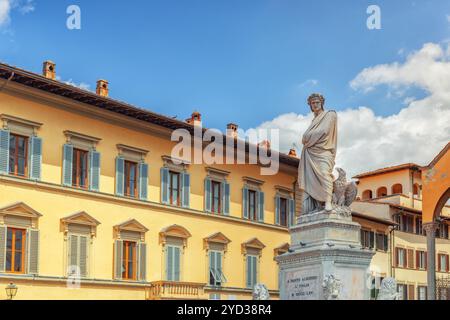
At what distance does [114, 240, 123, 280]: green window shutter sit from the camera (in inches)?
1353

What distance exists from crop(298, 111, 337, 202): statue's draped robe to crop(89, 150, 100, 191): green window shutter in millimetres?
19327

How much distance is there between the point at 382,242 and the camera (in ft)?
182

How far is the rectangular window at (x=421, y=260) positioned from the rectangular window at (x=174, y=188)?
2731cm

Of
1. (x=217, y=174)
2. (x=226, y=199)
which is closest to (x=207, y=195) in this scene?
(x=217, y=174)

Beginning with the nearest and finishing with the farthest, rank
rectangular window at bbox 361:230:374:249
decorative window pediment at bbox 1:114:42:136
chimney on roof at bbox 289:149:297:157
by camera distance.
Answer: decorative window pediment at bbox 1:114:42:136 → chimney on roof at bbox 289:149:297:157 → rectangular window at bbox 361:230:374:249

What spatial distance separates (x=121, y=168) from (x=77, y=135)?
2.62 meters

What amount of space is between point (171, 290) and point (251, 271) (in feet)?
21.9

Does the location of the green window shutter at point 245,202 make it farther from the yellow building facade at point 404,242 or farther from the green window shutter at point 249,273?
the yellow building facade at point 404,242

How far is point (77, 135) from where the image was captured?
110 feet

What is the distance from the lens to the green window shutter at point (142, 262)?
3544cm

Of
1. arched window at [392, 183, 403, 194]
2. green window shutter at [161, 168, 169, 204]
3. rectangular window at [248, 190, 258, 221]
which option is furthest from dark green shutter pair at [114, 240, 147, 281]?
arched window at [392, 183, 403, 194]

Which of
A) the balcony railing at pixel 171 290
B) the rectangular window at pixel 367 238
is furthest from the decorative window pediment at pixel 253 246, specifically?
the rectangular window at pixel 367 238

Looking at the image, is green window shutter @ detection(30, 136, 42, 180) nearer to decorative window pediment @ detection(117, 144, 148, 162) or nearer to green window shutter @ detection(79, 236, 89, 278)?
green window shutter @ detection(79, 236, 89, 278)
